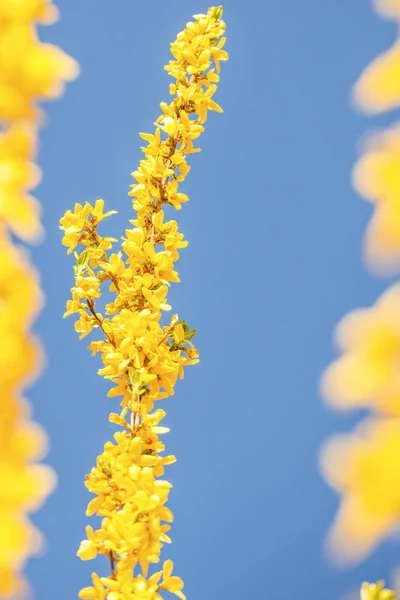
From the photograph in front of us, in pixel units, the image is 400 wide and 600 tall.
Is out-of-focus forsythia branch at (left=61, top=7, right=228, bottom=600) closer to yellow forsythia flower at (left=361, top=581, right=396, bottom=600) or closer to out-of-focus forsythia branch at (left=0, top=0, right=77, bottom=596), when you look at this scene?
yellow forsythia flower at (left=361, top=581, right=396, bottom=600)

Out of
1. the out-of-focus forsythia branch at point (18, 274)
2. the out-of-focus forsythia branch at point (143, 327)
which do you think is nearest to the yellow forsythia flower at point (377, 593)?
the out-of-focus forsythia branch at point (143, 327)

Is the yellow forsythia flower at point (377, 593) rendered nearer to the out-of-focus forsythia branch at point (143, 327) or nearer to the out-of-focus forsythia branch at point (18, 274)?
the out-of-focus forsythia branch at point (143, 327)

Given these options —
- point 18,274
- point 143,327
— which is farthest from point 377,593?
point 18,274

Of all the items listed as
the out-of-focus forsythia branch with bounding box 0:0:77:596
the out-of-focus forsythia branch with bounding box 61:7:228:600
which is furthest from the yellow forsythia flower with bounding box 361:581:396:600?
the out-of-focus forsythia branch with bounding box 0:0:77:596

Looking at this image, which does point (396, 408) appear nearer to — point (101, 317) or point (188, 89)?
point (101, 317)

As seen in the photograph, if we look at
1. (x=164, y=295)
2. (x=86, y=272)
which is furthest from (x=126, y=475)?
(x=86, y=272)
